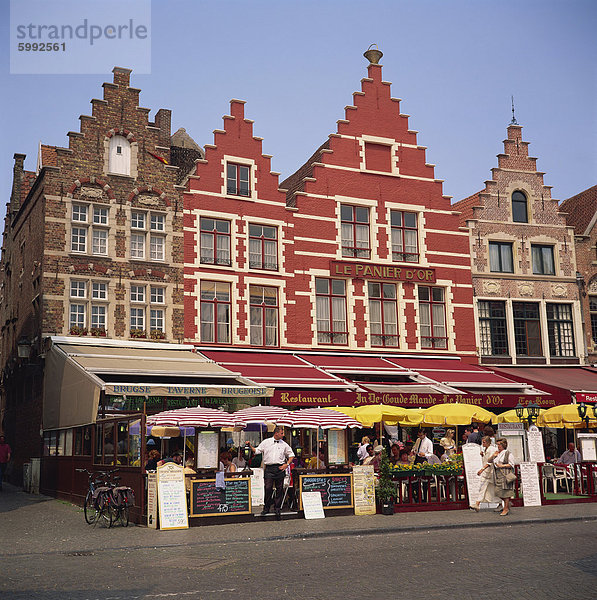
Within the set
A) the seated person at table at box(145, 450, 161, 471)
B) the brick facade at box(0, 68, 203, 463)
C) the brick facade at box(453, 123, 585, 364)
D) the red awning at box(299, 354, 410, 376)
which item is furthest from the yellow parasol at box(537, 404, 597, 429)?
the seated person at table at box(145, 450, 161, 471)

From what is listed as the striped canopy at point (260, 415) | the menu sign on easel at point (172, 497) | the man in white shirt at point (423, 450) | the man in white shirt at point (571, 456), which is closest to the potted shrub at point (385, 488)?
the striped canopy at point (260, 415)

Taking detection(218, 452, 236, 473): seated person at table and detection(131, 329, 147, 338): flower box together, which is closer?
detection(218, 452, 236, 473): seated person at table

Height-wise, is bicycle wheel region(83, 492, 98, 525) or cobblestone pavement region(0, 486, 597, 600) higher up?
bicycle wheel region(83, 492, 98, 525)

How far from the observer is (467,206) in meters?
33.5

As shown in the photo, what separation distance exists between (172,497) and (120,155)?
14.3m

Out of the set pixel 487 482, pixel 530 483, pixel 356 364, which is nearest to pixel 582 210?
pixel 356 364

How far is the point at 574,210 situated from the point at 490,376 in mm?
10774

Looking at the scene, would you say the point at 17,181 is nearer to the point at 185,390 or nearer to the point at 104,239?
the point at 104,239

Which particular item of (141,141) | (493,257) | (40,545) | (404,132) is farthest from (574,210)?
(40,545)

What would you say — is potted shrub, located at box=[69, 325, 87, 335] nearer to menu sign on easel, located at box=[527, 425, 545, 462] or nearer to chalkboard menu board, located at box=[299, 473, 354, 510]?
chalkboard menu board, located at box=[299, 473, 354, 510]

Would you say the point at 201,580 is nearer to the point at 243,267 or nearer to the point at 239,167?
the point at 243,267

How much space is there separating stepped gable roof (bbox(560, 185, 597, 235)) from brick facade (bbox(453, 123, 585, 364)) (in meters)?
1.22

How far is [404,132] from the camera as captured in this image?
3123cm

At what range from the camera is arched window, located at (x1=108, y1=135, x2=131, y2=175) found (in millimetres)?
25828
